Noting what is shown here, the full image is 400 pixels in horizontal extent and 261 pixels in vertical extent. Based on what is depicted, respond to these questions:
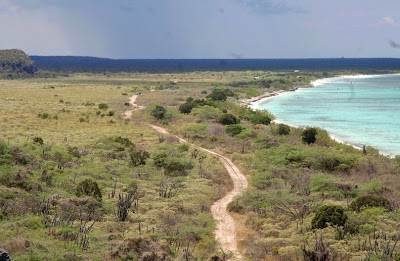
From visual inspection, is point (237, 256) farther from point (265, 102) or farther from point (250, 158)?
point (265, 102)

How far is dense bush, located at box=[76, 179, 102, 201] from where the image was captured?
921 inches

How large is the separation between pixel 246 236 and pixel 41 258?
8.89 metres

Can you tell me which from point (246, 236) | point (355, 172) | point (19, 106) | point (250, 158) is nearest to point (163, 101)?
point (19, 106)

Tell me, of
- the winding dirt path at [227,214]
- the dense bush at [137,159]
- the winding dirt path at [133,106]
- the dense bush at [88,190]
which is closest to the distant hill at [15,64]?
the winding dirt path at [133,106]

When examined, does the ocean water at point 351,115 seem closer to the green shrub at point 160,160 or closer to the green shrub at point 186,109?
the green shrub at point 186,109

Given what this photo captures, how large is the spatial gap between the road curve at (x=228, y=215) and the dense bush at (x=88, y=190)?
598 cm

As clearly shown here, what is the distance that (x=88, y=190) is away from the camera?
Answer: 23531 millimetres

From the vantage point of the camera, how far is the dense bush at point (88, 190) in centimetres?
2339

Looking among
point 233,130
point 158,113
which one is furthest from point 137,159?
point 158,113

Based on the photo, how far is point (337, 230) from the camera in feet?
62.3

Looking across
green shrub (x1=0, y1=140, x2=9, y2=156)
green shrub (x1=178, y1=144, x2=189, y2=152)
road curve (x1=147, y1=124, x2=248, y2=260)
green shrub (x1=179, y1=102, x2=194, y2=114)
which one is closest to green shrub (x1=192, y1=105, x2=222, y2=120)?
green shrub (x1=179, y1=102, x2=194, y2=114)

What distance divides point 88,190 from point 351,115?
202 ft

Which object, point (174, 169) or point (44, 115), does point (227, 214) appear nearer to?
point (174, 169)

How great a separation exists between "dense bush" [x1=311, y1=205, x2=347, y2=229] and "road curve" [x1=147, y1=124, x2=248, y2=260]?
11.7ft
